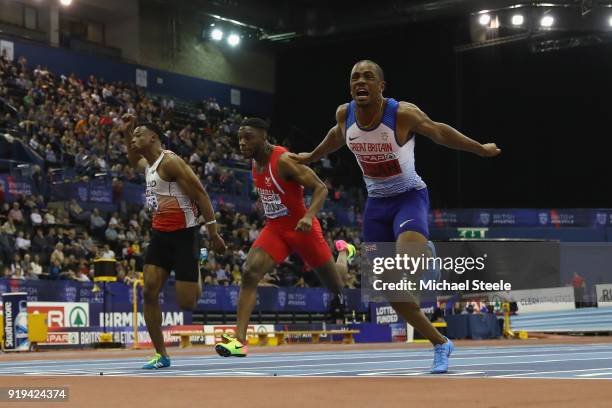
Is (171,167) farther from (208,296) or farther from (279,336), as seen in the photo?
(208,296)

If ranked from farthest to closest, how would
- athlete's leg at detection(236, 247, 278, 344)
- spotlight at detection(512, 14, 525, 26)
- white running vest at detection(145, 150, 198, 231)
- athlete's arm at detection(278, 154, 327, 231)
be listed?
spotlight at detection(512, 14, 525, 26)
white running vest at detection(145, 150, 198, 231)
athlete's arm at detection(278, 154, 327, 231)
athlete's leg at detection(236, 247, 278, 344)

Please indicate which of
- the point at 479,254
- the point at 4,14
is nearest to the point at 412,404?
the point at 479,254

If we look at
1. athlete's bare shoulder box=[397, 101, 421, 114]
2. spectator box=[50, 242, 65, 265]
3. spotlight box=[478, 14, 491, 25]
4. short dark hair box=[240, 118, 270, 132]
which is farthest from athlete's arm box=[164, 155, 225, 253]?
spotlight box=[478, 14, 491, 25]

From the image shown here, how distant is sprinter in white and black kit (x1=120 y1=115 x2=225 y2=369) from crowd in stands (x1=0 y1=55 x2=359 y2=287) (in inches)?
486

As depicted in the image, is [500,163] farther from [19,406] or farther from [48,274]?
[19,406]

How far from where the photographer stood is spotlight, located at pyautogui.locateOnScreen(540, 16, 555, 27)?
130 ft

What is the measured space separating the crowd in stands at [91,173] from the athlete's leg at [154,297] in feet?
39.9

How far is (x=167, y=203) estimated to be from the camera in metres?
10.2

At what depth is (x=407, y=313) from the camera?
27.0 feet

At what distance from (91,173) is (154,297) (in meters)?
19.4

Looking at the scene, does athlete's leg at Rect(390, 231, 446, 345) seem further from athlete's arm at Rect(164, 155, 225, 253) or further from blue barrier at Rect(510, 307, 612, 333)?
blue barrier at Rect(510, 307, 612, 333)

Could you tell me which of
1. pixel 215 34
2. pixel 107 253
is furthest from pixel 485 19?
pixel 107 253

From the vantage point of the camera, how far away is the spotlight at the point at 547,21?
1564 inches

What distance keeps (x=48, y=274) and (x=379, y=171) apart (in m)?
16.7
